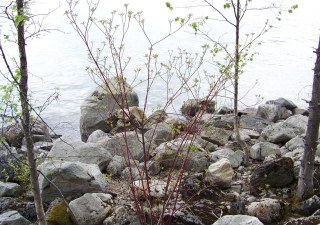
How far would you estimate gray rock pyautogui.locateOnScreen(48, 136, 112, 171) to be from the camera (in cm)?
840

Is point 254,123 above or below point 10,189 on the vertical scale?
Answer: above

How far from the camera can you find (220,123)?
12398 mm

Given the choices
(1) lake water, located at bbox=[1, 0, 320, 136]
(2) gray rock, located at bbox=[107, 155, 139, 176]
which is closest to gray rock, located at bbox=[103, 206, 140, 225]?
(2) gray rock, located at bbox=[107, 155, 139, 176]

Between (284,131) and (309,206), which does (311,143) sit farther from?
(284,131)

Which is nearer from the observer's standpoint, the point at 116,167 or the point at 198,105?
the point at 198,105

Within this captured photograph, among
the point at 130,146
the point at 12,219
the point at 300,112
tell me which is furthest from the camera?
the point at 300,112

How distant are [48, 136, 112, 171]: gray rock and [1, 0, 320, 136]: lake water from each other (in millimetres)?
6229

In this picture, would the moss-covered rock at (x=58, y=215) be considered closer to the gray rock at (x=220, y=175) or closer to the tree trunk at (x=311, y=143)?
the gray rock at (x=220, y=175)

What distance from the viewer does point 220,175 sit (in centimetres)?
738

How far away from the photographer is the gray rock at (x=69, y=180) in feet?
23.2

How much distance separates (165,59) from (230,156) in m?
13.4

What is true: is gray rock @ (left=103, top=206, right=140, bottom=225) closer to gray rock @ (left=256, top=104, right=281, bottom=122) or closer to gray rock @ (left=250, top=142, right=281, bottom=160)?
gray rock @ (left=250, top=142, right=281, bottom=160)

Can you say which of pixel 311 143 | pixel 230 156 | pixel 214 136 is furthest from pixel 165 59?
pixel 311 143

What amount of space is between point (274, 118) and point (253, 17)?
21.5 metres
